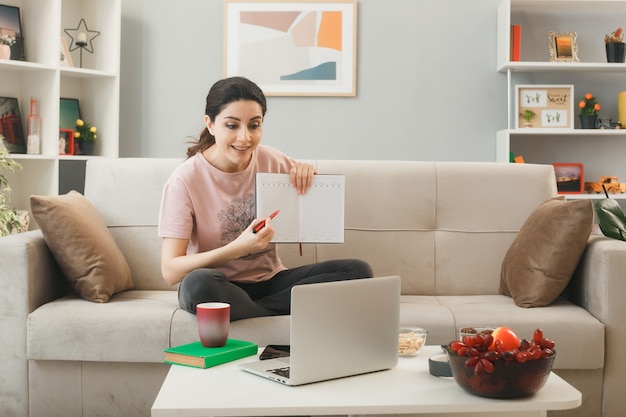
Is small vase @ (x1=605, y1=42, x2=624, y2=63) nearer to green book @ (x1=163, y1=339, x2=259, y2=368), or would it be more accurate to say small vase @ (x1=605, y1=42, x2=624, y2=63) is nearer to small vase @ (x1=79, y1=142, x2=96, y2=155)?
small vase @ (x1=79, y1=142, x2=96, y2=155)

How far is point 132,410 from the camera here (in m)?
2.49

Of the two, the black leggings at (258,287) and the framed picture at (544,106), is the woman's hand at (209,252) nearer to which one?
the black leggings at (258,287)

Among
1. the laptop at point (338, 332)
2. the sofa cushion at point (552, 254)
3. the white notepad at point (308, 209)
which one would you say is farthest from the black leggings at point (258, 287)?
the laptop at point (338, 332)

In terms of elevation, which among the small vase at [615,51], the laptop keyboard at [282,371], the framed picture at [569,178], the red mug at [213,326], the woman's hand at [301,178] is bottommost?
the laptop keyboard at [282,371]

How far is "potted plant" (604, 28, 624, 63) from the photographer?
14.3ft

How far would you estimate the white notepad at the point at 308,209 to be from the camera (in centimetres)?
262

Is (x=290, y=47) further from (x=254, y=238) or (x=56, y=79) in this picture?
(x=254, y=238)

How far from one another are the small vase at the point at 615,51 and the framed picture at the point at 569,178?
0.59m

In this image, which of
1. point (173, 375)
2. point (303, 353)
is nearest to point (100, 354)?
point (173, 375)

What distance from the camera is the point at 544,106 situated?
4473 millimetres

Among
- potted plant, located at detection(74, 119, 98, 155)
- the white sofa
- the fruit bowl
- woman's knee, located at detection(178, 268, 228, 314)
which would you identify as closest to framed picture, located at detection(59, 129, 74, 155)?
potted plant, located at detection(74, 119, 98, 155)

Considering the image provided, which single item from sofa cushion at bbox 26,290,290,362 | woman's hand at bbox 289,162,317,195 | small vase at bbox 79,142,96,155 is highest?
small vase at bbox 79,142,96,155

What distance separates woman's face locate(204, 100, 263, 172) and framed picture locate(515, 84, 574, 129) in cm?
222

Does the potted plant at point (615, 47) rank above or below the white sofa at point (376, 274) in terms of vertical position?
above
